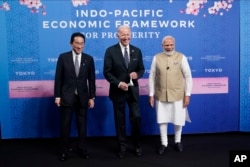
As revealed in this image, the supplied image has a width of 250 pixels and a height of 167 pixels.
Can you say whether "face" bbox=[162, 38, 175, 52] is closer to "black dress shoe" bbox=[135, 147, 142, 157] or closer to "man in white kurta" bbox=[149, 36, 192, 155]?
"man in white kurta" bbox=[149, 36, 192, 155]

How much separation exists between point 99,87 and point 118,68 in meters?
0.96

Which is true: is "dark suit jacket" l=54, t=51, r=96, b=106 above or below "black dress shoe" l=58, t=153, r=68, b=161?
above

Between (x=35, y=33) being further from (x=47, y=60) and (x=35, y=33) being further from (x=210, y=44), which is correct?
(x=210, y=44)

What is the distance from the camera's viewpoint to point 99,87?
452cm

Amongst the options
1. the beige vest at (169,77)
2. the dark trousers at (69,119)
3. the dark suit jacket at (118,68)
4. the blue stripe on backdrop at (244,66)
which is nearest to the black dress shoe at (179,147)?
the beige vest at (169,77)

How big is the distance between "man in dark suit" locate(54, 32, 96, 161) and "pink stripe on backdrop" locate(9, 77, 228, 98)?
2.71ft

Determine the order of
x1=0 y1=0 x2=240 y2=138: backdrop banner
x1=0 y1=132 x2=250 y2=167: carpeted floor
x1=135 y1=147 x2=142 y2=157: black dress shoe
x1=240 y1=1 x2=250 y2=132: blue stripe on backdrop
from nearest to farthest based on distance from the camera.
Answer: x1=0 y1=132 x2=250 y2=167: carpeted floor → x1=135 y1=147 x2=142 y2=157: black dress shoe → x1=0 y1=0 x2=240 y2=138: backdrop banner → x1=240 y1=1 x2=250 y2=132: blue stripe on backdrop

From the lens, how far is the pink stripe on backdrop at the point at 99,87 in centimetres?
442

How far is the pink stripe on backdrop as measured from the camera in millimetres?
4418

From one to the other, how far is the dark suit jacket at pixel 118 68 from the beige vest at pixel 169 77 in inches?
10.0

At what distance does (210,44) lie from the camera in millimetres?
4559

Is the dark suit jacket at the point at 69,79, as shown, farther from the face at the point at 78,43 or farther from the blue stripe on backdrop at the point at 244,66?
the blue stripe on backdrop at the point at 244,66

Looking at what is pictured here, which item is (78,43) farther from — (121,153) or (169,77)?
(121,153)

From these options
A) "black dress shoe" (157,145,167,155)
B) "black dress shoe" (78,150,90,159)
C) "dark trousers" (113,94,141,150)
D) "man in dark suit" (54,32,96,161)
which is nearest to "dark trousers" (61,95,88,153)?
"man in dark suit" (54,32,96,161)
